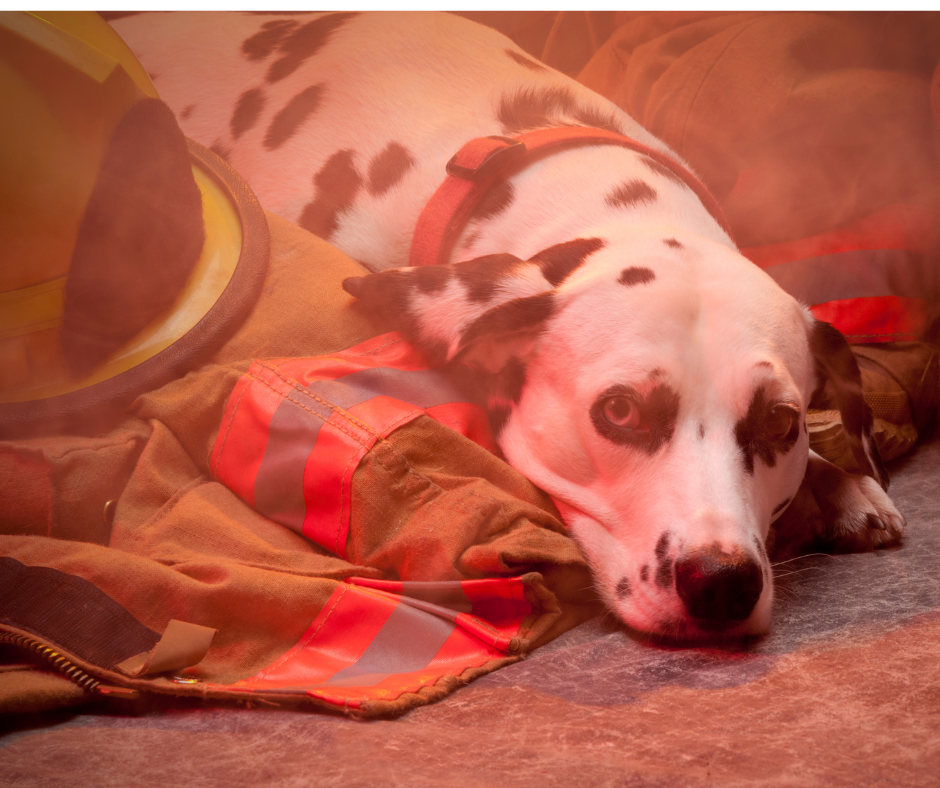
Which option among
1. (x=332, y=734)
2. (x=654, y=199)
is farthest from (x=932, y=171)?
(x=332, y=734)

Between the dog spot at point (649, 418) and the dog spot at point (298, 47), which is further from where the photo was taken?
the dog spot at point (298, 47)

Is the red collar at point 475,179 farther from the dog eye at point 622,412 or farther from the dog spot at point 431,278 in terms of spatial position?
the dog eye at point 622,412

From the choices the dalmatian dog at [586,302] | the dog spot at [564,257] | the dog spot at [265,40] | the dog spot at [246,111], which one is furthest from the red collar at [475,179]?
the dog spot at [265,40]

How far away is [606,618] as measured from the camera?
3.33ft

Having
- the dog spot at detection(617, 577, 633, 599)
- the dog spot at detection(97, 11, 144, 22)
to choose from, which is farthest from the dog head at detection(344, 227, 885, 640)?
the dog spot at detection(97, 11, 144, 22)

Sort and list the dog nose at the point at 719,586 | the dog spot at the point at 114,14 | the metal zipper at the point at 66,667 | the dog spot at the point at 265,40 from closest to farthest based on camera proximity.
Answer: the metal zipper at the point at 66,667 < the dog nose at the point at 719,586 < the dog spot at the point at 114,14 < the dog spot at the point at 265,40

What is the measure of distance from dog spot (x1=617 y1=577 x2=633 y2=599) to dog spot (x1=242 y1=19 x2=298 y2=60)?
1.61 meters

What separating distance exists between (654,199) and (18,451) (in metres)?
1.12

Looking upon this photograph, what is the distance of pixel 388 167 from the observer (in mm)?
1644

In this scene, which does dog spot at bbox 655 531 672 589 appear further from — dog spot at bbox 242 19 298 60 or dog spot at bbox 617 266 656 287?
dog spot at bbox 242 19 298 60

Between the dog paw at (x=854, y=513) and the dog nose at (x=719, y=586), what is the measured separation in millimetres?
367

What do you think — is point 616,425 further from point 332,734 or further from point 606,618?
point 332,734

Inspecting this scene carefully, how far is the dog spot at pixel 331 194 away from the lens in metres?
1.67

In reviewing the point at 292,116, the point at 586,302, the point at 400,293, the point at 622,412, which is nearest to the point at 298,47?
the point at 292,116
